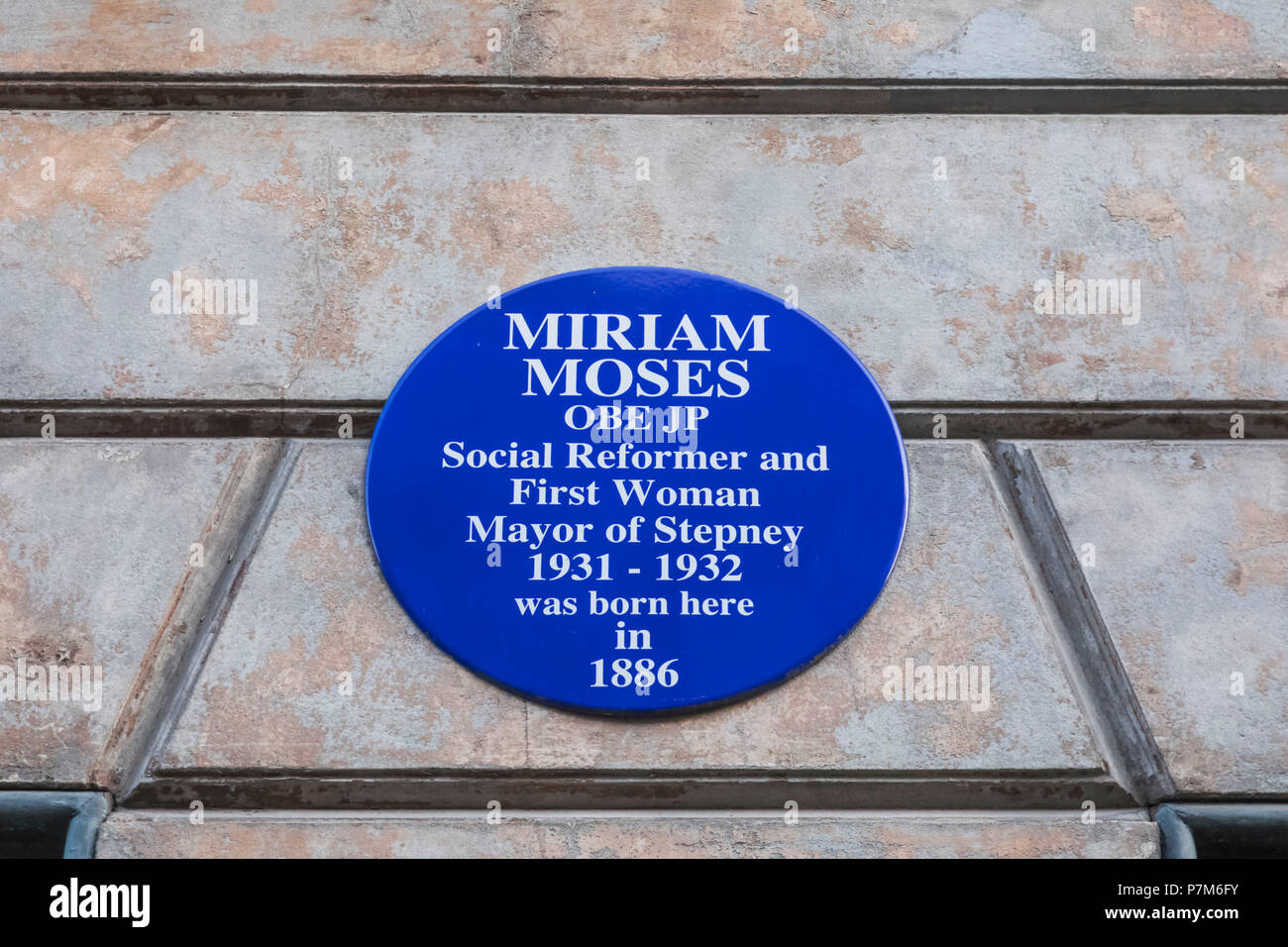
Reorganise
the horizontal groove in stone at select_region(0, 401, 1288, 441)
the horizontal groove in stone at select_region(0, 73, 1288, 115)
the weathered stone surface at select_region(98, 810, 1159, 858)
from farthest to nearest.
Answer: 1. the horizontal groove in stone at select_region(0, 73, 1288, 115)
2. the horizontal groove in stone at select_region(0, 401, 1288, 441)
3. the weathered stone surface at select_region(98, 810, 1159, 858)

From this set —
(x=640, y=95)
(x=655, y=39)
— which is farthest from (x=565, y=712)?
(x=655, y=39)

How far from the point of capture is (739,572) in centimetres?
263

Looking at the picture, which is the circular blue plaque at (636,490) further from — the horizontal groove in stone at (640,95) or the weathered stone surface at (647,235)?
the horizontal groove in stone at (640,95)

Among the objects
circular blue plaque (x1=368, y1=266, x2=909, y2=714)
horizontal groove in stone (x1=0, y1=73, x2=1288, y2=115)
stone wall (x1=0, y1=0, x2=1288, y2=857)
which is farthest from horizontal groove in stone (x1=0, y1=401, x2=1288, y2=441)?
horizontal groove in stone (x1=0, y1=73, x2=1288, y2=115)

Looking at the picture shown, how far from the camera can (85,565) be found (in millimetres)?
2730

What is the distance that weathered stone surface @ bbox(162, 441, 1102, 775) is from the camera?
8.44 feet

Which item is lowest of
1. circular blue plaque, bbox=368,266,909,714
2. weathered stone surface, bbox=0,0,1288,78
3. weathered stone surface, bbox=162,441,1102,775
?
weathered stone surface, bbox=162,441,1102,775

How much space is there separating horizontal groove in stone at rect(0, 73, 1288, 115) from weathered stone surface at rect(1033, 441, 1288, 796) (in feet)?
2.82

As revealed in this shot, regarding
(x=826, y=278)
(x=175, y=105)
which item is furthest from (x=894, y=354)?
(x=175, y=105)

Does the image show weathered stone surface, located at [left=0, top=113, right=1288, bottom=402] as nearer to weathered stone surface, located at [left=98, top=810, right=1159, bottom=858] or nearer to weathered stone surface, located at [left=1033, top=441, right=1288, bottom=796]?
weathered stone surface, located at [left=1033, top=441, right=1288, bottom=796]

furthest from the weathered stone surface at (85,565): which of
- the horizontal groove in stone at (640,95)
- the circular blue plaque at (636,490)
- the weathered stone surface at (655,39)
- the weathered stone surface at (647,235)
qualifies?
the weathered stone surface at (655,39)

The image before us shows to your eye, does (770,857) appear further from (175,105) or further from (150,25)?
(150,25)

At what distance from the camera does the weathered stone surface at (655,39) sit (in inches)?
122

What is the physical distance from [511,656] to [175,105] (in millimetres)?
1587
